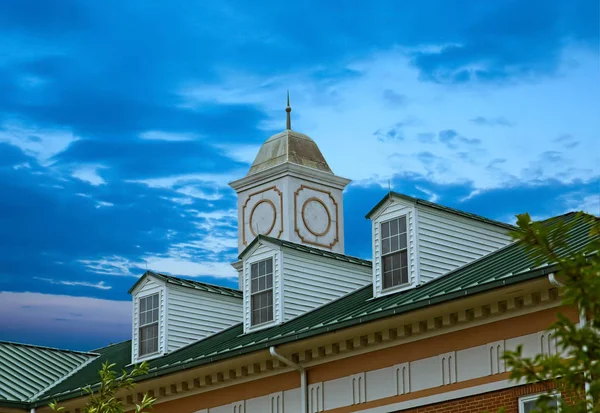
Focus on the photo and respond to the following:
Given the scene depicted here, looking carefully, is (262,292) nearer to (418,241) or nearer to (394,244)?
Answer: (394,244)

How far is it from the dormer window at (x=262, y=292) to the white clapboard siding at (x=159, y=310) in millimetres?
3061

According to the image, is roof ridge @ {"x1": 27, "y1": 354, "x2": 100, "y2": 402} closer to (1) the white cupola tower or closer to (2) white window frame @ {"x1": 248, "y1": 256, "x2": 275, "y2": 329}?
(1) the white cupola tower

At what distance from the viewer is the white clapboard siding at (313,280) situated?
2775 cm

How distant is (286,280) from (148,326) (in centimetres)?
475

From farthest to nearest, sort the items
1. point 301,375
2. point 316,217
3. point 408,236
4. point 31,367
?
1. point 316,217
2. point 31,367
3. point 408,236
4. point 301,375

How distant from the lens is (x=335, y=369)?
23.3 m

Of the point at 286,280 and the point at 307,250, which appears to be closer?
the point at 286,280

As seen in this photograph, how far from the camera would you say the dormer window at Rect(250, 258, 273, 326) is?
2784cm

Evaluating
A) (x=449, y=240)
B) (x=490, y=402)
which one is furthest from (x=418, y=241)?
(x=490, y=402)

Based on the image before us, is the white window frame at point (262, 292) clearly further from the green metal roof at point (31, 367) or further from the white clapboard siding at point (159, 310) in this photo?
the green metal roof at point (31, 367)

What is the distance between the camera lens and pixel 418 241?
988 inches

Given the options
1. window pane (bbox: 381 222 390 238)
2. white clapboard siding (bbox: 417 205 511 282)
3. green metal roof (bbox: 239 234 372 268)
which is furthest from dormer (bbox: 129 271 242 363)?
white clapboard siding (bbox: 417 205 511 282)

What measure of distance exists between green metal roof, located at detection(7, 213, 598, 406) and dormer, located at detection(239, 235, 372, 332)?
38 centimetres

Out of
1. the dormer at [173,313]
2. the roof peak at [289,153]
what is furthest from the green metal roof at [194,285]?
the roof peak at [289,153]
